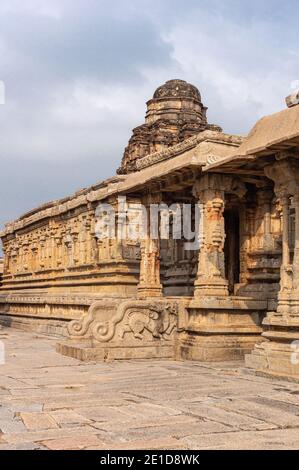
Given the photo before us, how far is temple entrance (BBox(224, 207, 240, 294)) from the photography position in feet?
51.8

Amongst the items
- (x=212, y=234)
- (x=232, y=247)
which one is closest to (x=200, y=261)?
(x=212, y=234)

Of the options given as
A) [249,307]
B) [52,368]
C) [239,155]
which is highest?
[239,155]

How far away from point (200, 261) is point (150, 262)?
196cm

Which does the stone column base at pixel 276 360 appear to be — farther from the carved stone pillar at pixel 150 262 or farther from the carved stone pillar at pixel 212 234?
the carved stone pillar at pixel 150 262

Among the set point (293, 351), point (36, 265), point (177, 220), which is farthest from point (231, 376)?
point (36, 265)

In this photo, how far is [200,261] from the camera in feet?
43.7

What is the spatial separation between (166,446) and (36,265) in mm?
23424

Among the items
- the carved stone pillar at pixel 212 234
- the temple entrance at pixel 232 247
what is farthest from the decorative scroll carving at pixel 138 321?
the temple entrance at pixel 232 247

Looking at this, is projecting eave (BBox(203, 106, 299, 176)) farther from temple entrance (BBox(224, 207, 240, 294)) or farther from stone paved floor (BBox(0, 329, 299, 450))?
temple entrance (BBox(224, 207, 240, 294))

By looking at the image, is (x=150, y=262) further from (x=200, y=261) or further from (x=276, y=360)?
(x=276, y=360)

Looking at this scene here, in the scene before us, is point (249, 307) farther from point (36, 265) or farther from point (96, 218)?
point (36, 265)

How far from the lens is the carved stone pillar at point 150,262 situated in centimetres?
1496
